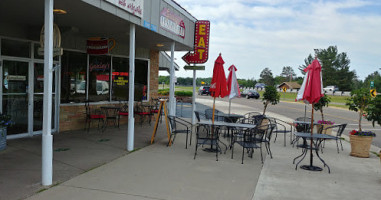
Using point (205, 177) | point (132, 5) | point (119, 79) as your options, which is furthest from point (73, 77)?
point (205, 177)

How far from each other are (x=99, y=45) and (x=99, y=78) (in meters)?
1.59

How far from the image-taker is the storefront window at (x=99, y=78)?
9.82 meters

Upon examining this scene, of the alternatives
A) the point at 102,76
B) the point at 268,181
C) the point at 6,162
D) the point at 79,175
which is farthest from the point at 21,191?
the point at 102,76

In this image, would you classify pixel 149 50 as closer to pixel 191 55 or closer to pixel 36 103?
pixel 191 55

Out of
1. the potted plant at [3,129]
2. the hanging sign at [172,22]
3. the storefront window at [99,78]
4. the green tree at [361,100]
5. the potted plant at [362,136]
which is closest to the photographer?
the potted plant at [3,129]

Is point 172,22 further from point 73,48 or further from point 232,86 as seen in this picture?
point 73,48

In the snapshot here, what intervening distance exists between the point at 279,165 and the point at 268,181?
1339 mm

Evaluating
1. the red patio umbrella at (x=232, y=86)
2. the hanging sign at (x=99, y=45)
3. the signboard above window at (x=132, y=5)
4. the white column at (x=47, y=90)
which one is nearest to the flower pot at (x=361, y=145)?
the red patio umbrella at (x=232, y=86)

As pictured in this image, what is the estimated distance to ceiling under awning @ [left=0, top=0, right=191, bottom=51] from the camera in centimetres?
561

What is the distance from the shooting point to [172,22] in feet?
29.2

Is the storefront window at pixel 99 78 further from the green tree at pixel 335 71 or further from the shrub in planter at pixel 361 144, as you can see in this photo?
the green tree at pixel 335 71

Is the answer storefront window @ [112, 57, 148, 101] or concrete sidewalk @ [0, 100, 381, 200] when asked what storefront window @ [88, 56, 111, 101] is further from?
concrete sidewalk @ [0, 100, 381, 200]

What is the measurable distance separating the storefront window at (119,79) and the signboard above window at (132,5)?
4121mm

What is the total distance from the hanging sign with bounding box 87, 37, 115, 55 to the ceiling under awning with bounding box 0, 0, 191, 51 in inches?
6.6
